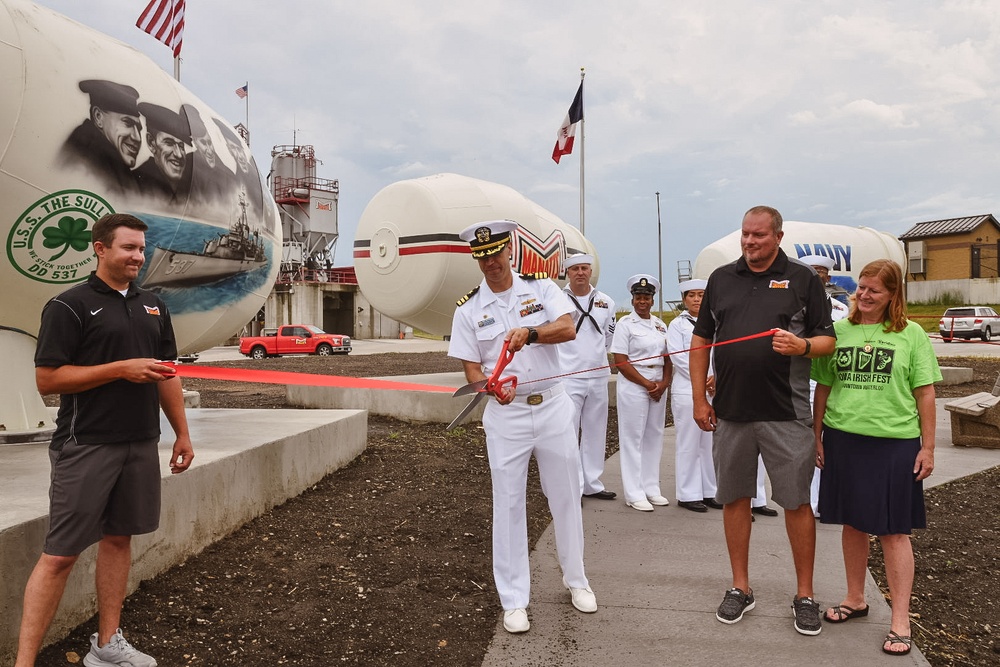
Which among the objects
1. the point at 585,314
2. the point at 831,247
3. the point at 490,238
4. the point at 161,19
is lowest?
the point at 585,314

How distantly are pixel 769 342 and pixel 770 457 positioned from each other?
21.5 inches

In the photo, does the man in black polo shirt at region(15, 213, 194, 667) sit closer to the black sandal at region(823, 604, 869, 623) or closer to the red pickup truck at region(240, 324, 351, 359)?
the black sandal at region(823, 604, 869, 623)

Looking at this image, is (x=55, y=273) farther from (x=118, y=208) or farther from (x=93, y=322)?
(x=93, y=322)

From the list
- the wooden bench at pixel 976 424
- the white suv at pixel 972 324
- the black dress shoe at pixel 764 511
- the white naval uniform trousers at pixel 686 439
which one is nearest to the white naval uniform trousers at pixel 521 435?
the white naval uniform trousers at pixel 686 439

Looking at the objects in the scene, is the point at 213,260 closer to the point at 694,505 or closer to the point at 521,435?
the point at 521,435

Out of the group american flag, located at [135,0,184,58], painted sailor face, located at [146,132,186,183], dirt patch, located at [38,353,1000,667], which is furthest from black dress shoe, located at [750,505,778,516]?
american flag, located at [135,0,184,58]

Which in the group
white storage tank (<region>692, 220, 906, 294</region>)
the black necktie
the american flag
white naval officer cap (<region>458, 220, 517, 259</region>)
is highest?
the american flag

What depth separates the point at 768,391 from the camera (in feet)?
11.3

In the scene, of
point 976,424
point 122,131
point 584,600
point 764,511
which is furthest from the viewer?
point 976,424

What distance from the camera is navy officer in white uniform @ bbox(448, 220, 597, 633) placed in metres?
3.55

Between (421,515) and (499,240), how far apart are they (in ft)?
8.35

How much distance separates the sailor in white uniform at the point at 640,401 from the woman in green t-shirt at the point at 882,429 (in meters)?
2.30

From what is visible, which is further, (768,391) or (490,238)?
(490,238)

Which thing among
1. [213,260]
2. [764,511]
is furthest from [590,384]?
[213,260]
